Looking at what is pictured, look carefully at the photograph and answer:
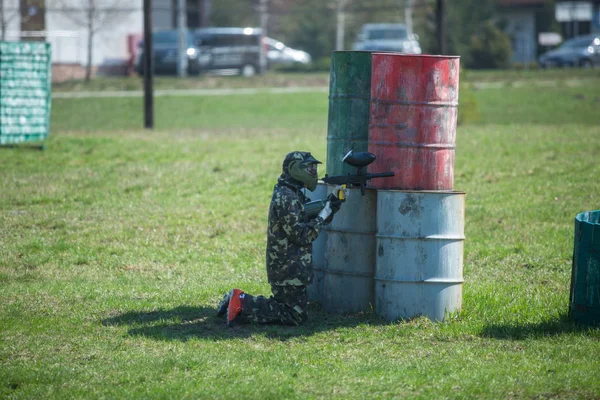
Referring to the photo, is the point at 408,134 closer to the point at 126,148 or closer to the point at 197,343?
the point at 197,343

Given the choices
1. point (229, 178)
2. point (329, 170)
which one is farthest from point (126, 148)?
point (329, 170)

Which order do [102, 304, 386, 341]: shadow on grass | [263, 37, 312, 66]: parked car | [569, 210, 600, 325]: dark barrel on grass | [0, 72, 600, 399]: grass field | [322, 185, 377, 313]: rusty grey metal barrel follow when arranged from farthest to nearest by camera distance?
[263, 37, 312, 66]: parked car, [322, 185, 377, 313]: rusty grey metal barrel, [102, 304, 386, 341]: shadow on grass, [569, 210, 600, 325]: dark barrel on grass, [0, 72, 600, 399]: grass field

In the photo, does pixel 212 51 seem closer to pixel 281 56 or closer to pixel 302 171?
pixel 281 56

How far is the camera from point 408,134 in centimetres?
727

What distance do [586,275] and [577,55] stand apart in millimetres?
37832

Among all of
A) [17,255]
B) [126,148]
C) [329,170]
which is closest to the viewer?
[329,170]

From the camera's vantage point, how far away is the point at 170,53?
37.3m

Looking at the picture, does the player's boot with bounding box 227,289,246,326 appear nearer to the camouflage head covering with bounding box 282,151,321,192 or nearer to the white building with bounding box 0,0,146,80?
the camouflage head covering with bounding box 282,151,321,192

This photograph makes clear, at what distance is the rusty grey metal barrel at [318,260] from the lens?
25.6 feet

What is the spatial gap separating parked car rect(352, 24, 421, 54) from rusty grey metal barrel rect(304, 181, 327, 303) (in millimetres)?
32309

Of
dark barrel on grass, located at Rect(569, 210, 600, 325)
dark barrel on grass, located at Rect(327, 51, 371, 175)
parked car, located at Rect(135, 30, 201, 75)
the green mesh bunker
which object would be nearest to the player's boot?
dark barrel on grass, located at Rect(327, 51, 371, 175)

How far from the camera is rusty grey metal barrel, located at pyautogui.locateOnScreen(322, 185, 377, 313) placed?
7500 mm

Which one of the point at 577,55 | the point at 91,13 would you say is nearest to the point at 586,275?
the point at 91,13

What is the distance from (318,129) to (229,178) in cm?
793
